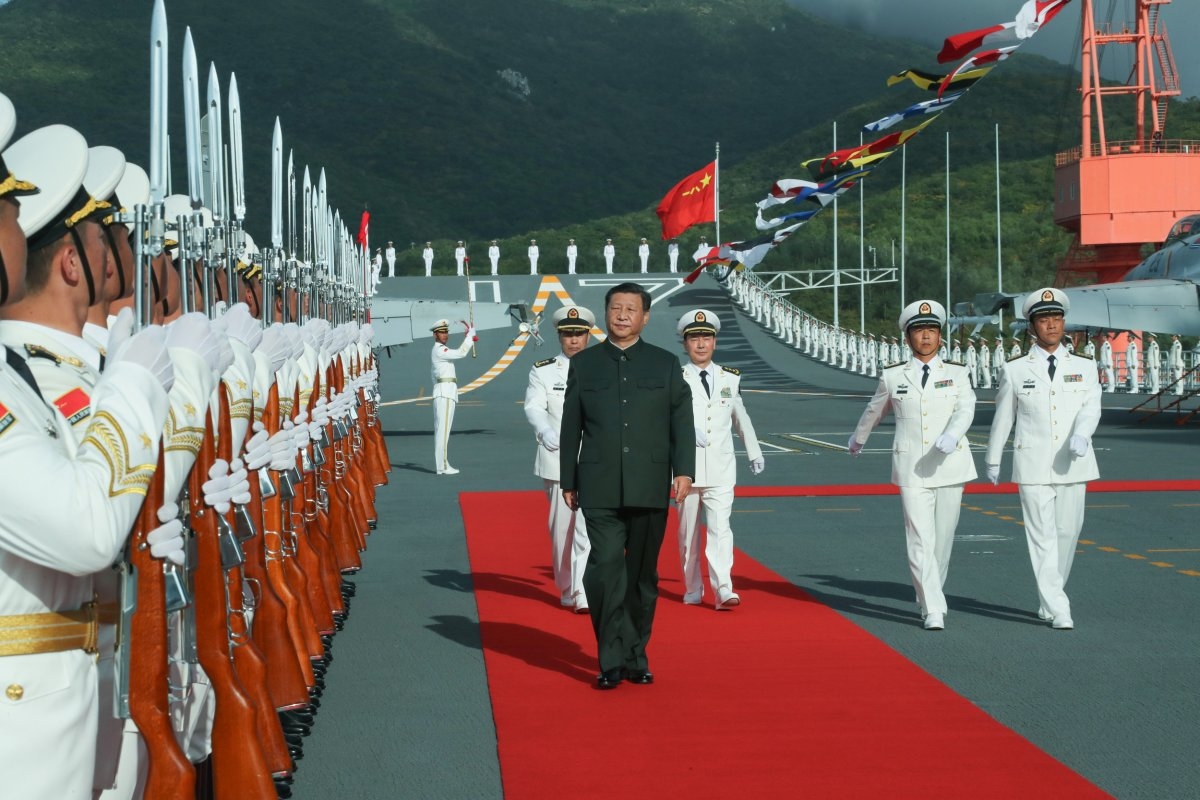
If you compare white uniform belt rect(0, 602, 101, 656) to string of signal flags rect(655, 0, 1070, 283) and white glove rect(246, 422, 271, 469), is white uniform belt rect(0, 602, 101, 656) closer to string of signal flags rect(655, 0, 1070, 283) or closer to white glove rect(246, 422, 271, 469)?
white glove rect(246, 422, 271, 469)

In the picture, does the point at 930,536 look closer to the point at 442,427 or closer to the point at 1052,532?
the point at 1052,532

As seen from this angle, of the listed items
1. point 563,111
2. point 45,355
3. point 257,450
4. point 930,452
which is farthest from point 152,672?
point 563,111

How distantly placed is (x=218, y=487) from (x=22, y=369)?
136 cm

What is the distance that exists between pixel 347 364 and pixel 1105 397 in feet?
90.5

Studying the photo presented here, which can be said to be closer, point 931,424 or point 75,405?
point 75,405

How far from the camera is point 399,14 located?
182 metres

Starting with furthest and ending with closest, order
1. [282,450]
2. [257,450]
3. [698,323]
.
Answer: [698,323] → [282,450] → [257,450]

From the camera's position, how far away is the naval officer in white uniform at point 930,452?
8820mm

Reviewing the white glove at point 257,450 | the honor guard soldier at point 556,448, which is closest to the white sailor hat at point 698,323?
the honor guard soldier at point 556,448

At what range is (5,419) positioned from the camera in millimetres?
2580

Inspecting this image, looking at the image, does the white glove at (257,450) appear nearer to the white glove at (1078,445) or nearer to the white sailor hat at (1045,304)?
the white glove at (1078,445)

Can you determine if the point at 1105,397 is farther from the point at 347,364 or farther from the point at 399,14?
the point at 399,14

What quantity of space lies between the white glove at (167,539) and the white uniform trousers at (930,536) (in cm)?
605

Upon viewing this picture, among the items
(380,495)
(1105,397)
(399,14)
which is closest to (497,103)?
(399,14)
